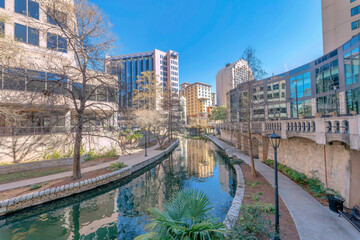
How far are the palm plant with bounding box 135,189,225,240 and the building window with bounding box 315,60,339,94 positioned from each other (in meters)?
27.7

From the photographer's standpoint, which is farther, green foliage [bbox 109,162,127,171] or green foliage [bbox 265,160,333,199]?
green foliage [bbox 109,162,127,171]

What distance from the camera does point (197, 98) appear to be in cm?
9250

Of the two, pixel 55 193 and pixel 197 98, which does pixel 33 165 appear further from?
pixel 197 98

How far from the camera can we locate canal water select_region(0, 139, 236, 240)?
589cm

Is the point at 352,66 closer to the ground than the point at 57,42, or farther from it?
farther from it

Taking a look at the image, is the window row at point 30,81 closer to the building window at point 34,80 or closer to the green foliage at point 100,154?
the building window at point 34,80

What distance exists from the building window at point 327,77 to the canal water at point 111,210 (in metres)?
21.4

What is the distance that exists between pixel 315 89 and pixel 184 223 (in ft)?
103

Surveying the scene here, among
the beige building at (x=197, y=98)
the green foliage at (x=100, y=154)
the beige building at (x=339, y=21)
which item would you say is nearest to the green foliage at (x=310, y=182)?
the green foliage at (x=100, y=154)

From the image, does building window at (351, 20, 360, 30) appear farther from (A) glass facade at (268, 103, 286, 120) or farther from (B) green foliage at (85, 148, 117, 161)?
(B) green foliage at (85, 148, 117, 161)

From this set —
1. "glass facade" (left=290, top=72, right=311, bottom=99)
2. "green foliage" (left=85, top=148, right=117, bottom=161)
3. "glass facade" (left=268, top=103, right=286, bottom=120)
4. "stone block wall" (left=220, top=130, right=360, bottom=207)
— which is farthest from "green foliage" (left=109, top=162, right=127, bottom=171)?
"glass facade" (left=290, top=72, right=311, bottom=99)

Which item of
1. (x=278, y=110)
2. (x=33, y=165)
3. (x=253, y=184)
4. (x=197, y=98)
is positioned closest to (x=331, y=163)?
(x=253, y=184)

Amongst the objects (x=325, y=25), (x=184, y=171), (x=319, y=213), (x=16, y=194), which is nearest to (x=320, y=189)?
(x=319, y=213)

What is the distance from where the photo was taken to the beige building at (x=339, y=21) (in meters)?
20.6
